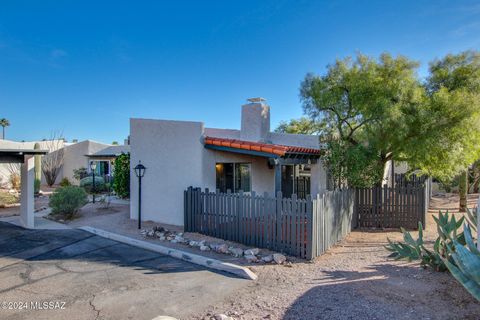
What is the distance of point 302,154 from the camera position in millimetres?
12195

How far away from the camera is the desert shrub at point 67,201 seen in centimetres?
1257

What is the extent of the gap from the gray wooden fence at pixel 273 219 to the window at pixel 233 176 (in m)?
1.91

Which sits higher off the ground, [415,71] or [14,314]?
[415,71]

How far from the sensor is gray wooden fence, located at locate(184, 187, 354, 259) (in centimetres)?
756

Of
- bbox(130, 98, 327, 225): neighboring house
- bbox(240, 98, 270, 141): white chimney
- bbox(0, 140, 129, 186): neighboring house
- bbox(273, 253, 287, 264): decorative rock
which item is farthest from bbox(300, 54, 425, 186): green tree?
bbox(0, 140, 129, 186): neighboring house

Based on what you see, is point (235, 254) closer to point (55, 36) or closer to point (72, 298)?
point (72, 298)

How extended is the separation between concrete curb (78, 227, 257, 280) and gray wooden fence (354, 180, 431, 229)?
6.94 m

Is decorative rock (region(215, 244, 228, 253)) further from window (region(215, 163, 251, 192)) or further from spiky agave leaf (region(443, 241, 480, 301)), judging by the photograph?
spiky agave leaf (region(443, 241, 480, 301))

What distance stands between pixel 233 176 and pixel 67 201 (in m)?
7.06

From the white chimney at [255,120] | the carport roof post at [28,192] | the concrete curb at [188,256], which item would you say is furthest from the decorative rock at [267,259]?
the carport roof post at [28,192]

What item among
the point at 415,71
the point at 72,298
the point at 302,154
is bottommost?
the point at 72,298

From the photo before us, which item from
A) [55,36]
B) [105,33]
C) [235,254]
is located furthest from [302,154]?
[55,36]

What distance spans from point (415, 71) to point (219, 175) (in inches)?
322

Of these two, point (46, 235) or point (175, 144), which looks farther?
point (175, 144)
